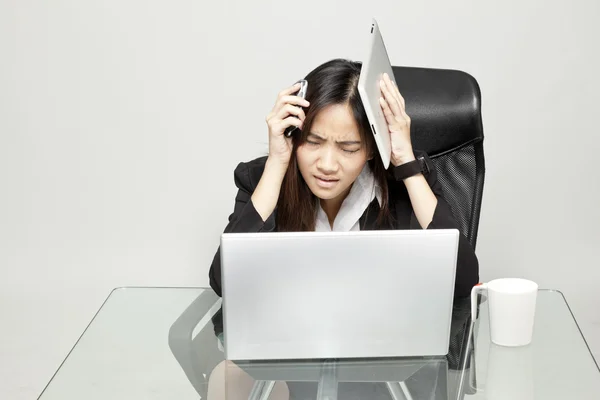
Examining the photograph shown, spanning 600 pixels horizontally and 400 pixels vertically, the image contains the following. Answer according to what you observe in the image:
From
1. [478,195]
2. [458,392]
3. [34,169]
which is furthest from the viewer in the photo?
[34,169]

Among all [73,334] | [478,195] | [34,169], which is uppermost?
[478,195]

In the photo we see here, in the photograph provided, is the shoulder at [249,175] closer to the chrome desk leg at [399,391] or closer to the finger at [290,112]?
the finger at [290,112]

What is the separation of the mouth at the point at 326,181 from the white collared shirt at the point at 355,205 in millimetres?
160

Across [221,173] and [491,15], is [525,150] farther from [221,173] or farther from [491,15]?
[221,173]

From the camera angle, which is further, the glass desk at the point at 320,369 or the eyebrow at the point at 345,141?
the eyebrow at the point at 345,141

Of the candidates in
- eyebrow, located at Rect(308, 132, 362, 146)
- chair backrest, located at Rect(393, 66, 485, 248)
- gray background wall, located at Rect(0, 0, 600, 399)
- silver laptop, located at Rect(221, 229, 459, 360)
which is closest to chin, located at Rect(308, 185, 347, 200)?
eyebrow, located at Rect(308, 132, 362, 146)

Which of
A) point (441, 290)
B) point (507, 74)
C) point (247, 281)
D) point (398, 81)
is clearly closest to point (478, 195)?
point (398, 81)

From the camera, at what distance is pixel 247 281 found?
1674 mm

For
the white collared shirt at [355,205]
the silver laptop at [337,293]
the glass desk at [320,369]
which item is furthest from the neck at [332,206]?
the silver laptop at [337,293]

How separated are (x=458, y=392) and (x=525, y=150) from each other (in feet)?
7.06

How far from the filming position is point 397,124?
2238 mm

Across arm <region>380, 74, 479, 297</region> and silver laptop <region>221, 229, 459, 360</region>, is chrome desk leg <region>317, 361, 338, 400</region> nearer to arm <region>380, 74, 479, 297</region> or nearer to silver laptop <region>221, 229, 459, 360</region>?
silver laptop <region>221, 229, 459, 360</region>

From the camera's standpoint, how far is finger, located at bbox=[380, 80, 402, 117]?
2149 millimetres

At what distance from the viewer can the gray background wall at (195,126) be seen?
11.7 feet
